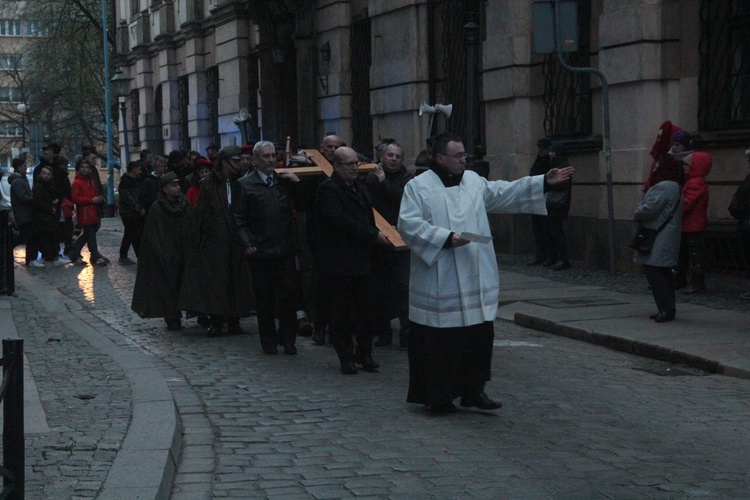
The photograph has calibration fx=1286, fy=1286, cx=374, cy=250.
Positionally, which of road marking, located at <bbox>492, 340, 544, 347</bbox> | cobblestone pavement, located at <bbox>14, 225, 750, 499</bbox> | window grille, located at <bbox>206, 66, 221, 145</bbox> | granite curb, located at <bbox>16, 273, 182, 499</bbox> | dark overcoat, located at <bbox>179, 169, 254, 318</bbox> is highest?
window grille, located at <bbox>206, 66, 221, 145</bbox>

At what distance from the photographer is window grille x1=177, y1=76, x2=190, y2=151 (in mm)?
38344

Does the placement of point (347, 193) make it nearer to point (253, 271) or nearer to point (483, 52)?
point (253, 271)

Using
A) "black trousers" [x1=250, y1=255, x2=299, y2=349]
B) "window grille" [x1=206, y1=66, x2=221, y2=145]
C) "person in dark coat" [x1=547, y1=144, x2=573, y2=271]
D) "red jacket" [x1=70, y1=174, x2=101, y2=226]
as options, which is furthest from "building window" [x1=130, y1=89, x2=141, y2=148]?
"black trousers" [x1=250, y1=255, x2=299, y2=349]

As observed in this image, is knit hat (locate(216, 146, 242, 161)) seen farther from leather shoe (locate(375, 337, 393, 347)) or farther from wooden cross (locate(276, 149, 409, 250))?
leather shoe (locate(375, 337, 393, 347))

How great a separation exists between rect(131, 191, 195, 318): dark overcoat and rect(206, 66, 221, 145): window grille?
884 inches

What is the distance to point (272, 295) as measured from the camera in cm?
1092

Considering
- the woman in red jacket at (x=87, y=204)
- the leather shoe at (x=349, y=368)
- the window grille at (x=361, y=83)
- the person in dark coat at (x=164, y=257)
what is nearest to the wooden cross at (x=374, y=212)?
the leather shoe at (x=349, y=368)

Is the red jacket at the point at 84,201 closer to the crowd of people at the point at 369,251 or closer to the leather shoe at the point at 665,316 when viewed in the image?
the crowd of people at the point at 369,251

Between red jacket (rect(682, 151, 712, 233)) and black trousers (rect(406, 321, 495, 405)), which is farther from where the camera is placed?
red jacket (rect(682, 151, 712, 233))

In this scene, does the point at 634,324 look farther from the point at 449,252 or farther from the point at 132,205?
the point at 132,205

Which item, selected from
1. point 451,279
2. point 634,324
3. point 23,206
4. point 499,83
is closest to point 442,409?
point 451,279

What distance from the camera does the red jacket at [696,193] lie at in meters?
13.8

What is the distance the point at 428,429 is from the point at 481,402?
59cm

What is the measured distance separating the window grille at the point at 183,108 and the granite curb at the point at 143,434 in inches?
1076
